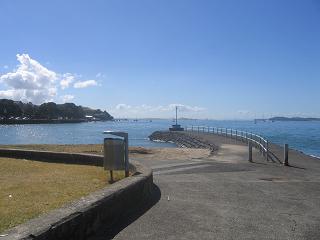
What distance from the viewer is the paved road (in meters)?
6.78

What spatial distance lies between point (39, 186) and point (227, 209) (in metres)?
3.88

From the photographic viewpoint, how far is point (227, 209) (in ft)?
27.8

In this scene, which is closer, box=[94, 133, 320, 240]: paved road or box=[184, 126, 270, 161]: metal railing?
box=[94, 133, 320, 240]: paved road

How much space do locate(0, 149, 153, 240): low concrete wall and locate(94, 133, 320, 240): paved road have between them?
258 mm

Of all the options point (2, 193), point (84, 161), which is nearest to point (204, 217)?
point (2, 193)

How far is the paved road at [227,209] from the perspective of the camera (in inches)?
267

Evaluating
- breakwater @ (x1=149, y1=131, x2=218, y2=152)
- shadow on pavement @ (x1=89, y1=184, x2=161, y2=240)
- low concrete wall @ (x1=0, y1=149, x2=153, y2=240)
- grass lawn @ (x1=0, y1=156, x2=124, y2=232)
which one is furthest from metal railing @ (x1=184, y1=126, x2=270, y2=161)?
low concrete wall @ (x1=0, y1=149, x2=153, y2=240)

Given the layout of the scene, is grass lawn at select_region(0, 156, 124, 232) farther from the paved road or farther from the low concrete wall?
the paved road

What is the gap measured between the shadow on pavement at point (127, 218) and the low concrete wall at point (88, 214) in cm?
7

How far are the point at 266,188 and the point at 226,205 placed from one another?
2687 mm

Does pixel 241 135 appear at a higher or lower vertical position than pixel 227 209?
higher

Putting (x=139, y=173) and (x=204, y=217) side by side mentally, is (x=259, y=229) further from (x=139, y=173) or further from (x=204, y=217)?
(x=139, y=173)

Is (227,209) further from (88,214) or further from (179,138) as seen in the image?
(179,138)

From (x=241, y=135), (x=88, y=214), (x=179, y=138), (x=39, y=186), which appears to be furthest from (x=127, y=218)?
(x=179, y=138)
